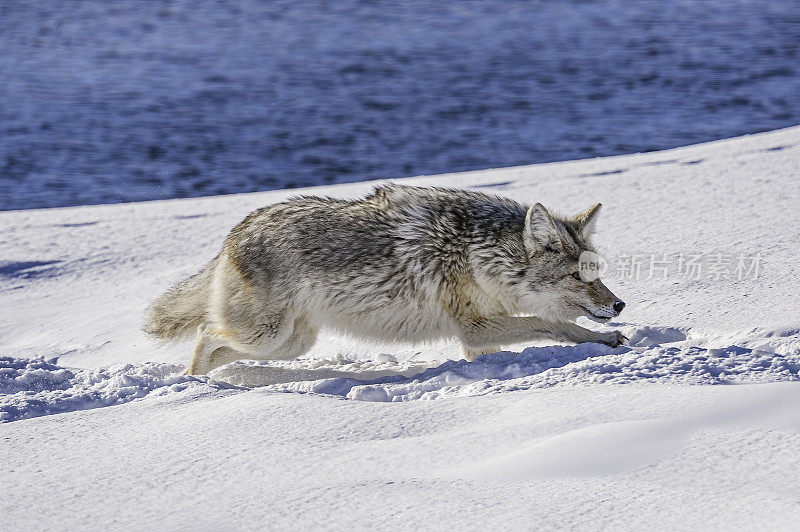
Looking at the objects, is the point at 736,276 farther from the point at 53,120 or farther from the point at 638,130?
the point at 53,120

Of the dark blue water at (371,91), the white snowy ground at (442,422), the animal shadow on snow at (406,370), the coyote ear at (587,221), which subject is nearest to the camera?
the white snowy ground at (442,422)

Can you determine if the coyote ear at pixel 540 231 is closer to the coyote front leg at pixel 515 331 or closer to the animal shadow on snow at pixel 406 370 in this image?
the coyote front leg at pixel 515 331

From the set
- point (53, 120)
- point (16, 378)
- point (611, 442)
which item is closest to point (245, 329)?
point (16, 378)

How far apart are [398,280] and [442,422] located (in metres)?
1.37

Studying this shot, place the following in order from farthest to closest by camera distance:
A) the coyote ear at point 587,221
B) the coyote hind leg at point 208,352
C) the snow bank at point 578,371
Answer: the coyote ear at point 587,221, the coyote hind leg at point 208,352, the snow bank at point 578,371

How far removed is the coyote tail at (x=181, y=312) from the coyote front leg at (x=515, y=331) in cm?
150

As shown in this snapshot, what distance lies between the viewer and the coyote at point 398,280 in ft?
16.4

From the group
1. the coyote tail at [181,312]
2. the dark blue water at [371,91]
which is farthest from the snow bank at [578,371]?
the dark blue water at [371,91]

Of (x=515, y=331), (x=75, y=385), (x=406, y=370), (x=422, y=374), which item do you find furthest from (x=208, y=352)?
(x=515, y=331)

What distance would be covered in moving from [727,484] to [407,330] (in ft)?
7.71

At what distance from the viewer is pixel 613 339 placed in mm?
4793

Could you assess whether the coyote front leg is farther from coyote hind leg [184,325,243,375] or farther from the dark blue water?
the dark blue water

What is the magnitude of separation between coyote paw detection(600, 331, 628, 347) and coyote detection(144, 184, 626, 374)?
0.12m

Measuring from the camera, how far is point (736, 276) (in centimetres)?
555
